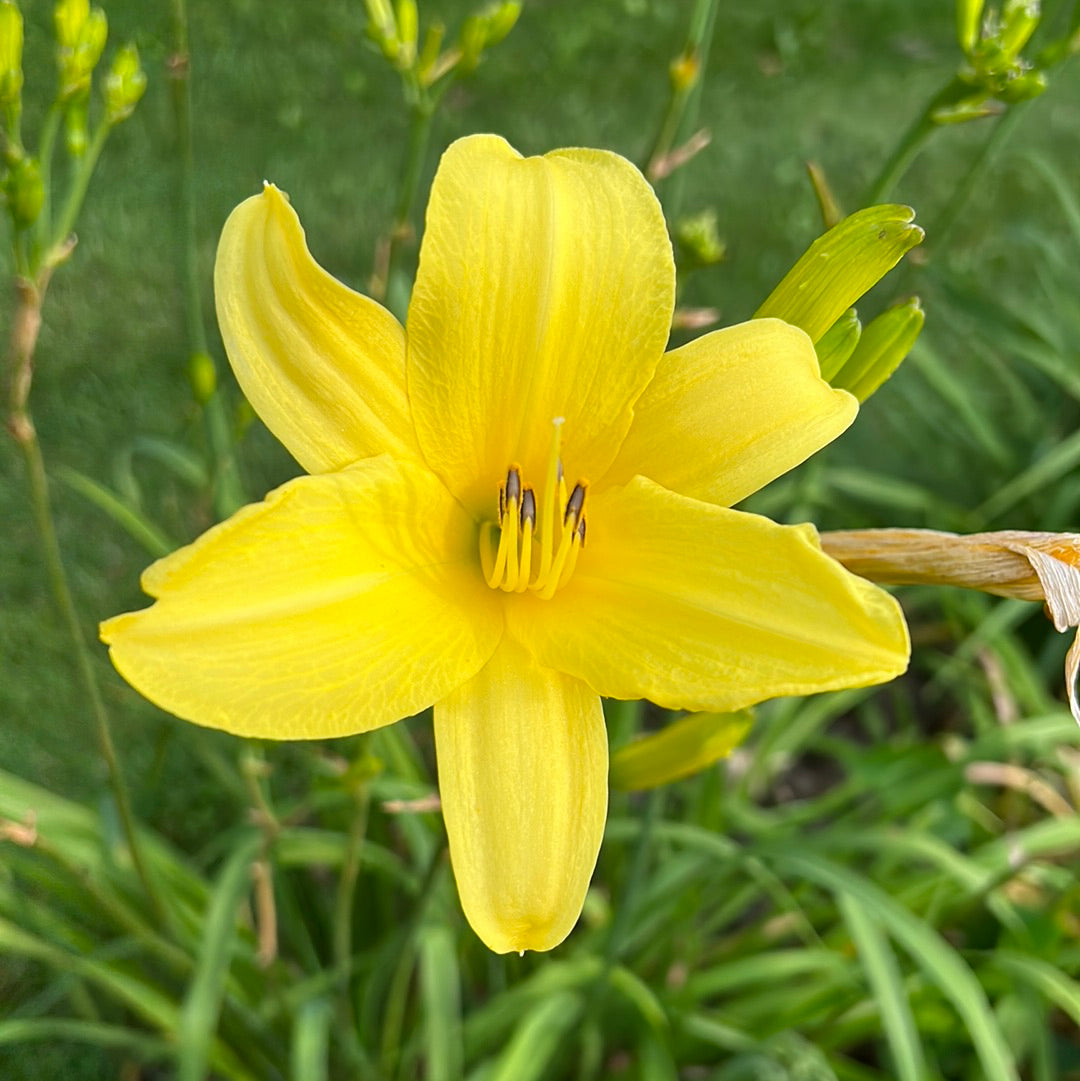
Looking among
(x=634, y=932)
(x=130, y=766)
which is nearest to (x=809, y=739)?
(x=634, y=932)

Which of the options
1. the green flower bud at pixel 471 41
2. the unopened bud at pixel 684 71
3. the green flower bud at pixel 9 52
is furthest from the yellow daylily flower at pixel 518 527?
the unopened bud at pixel 684 71

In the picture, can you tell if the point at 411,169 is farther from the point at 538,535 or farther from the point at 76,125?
the point at 538,535

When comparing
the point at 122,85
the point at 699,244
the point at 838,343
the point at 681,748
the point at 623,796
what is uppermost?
the point at 122,85

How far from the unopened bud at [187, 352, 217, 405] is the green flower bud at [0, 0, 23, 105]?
335 mm

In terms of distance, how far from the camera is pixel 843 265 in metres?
0.82

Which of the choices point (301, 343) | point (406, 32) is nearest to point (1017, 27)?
point (406, 32)

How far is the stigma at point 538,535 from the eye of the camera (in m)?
0.87

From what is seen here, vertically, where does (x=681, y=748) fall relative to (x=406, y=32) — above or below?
below

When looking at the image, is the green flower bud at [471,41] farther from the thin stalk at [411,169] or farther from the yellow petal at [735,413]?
the yellow petal at [735,413]

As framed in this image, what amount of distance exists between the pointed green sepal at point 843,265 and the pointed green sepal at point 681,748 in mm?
363

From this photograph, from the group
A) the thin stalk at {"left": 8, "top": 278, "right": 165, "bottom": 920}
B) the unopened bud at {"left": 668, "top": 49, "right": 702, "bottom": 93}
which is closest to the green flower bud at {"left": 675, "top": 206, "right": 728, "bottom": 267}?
the unopened bud at {"left": 668, "top": 49, "right": 702, "bottom": 93}

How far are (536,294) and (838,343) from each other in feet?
0.86

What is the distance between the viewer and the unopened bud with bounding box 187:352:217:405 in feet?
3.74

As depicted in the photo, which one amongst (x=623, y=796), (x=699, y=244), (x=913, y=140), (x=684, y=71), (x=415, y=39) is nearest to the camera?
(x=913, y=140)
